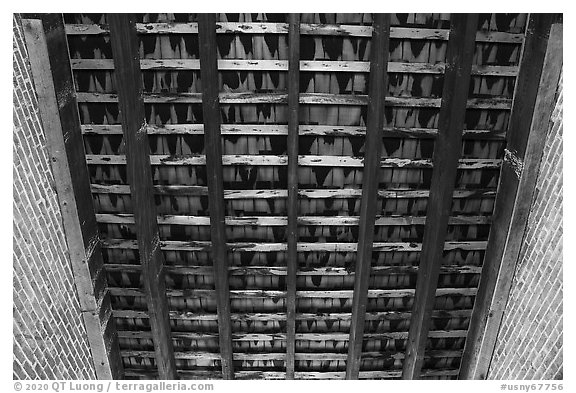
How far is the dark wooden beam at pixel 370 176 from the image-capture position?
441 centimetres

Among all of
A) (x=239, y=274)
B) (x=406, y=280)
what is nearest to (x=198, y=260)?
(x=239, y=274)

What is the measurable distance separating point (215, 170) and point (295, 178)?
2.71 feet

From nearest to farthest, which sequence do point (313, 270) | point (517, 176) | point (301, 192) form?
1. point (517, 176)
2. point (301, 192)
3. point (313, 270)

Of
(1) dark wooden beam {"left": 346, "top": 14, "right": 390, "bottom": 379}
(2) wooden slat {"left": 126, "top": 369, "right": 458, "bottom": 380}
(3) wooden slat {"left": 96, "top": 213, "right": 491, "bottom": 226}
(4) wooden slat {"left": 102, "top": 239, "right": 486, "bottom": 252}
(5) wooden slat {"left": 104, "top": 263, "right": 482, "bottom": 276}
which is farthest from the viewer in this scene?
(2) wooden slat {"left": 126, "top": 369, "right": 458, "bottom": 380}

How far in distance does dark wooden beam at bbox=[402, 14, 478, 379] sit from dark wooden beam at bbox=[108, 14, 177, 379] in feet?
9.57

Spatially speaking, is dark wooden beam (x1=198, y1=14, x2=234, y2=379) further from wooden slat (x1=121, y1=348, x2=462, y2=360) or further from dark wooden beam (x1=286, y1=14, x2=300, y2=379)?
dark wooden beam (x1=286, y1=14, x2=300, y2=379)

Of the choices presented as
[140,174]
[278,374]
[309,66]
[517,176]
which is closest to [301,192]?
[309,66]

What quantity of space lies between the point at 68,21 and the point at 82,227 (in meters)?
2.00

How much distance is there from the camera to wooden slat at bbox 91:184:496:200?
534 cm

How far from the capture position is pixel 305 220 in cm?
557

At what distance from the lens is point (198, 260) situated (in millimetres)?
5949

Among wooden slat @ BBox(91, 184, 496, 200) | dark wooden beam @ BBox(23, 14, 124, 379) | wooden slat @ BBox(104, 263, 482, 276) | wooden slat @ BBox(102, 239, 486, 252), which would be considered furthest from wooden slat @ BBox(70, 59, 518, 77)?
wooden slat @ BBox(104, 263, 482, 276)

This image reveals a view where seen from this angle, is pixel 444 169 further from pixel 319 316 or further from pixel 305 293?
pixel 319 316

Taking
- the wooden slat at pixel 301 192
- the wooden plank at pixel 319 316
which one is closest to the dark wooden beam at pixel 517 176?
the wooden plank at pixel 319 316
